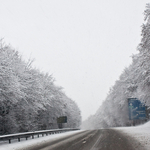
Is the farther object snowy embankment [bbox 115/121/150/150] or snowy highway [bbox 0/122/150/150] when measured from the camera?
snowy embankment [bbox 115/121/150/150]

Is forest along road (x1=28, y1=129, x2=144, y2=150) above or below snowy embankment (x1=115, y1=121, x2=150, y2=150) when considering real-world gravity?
above

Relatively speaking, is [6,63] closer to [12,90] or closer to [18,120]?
A: [12,90]

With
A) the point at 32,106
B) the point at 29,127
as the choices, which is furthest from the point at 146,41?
the point at 29,127

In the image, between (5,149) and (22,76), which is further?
(22,76)

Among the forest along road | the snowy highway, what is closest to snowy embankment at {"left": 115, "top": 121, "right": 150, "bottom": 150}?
the snowy highway

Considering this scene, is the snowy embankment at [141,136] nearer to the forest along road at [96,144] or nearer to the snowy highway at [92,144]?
the snowy highway at [92,144]

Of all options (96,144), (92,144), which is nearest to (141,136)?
(96,144)

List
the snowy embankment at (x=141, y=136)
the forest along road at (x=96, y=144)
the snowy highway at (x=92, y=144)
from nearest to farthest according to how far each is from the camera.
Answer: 1. the forest along road at (x=96, y=144)
2. the snowy highway at (x=92, y=144)
3. the snowy embankment at (x=141, y=136)

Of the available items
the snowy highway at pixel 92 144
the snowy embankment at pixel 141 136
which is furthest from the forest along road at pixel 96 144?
the snowy embankment at pixel 141 136

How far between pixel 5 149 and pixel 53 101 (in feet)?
82.9

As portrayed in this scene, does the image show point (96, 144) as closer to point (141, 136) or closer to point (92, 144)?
point (92, 144)

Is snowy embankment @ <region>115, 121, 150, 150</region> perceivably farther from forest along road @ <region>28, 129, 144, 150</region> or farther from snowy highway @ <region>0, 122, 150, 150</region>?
A: forest along road @ <region>28, 129, 144, 150</region>

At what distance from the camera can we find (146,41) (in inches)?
649

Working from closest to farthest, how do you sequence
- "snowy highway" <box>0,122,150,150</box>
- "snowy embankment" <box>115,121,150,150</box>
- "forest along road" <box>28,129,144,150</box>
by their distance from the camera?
1. "forest along road" <box>28,129,144,150</box>
2. "snowy highway" <box>0,122,150,150</box>
3. "snowy embankment" <box>115,121,150,150</box>
